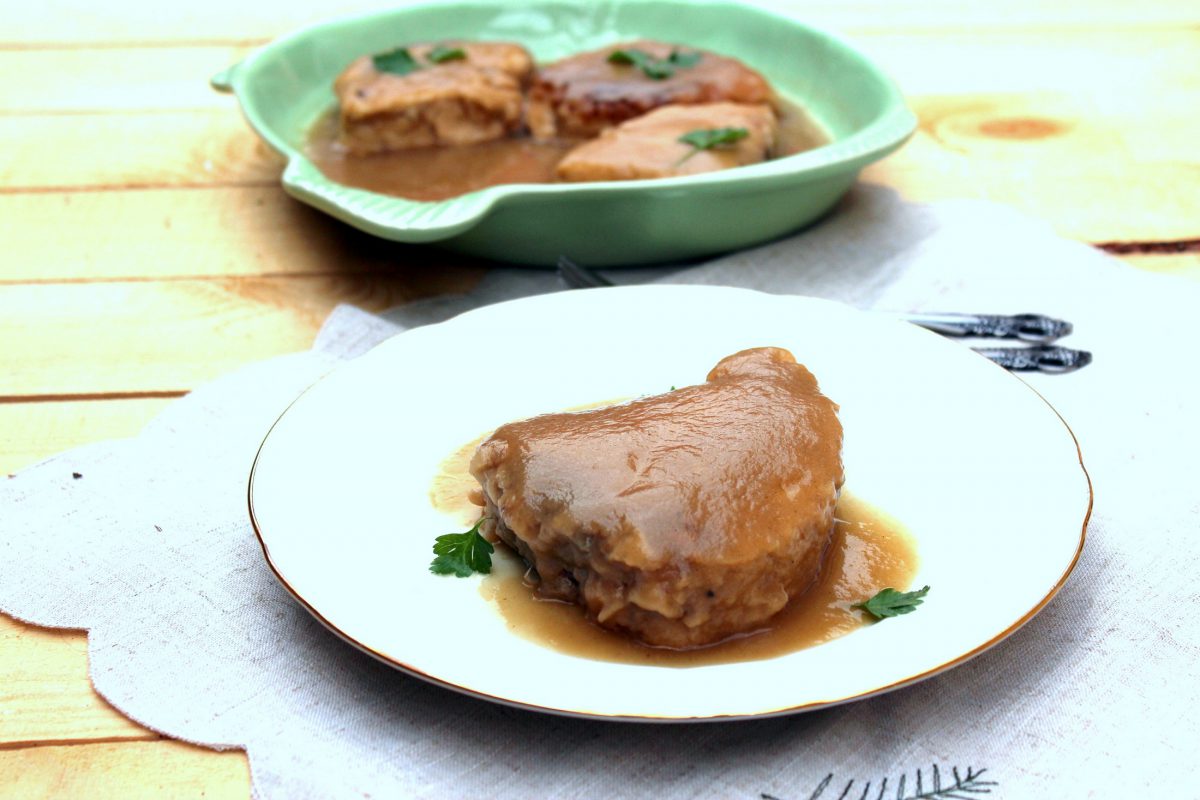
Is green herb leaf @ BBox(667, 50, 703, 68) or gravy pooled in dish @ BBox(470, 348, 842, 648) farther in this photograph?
green herb leaf @ BBox(667, 50, 703, 68)

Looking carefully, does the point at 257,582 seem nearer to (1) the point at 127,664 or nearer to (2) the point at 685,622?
(1) the point at 127,664

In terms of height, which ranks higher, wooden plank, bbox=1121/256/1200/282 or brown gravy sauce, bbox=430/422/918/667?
brown gravy sauce, bbox=430/422/918/667

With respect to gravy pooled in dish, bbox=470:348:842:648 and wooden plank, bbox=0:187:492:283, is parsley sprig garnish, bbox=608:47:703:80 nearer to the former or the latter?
wooden plank, bbox=0:187:492:283

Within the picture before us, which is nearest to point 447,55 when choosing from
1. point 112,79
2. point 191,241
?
point 191,241

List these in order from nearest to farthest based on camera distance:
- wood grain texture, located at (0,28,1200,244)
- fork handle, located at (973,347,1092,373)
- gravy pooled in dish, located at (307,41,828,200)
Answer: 1. fork handle, located at (973,347,1092,373)
2. gravy pooled in dish, located at (307,41,828,200)
3. wood grain texture, located at (0,28,1200,244)

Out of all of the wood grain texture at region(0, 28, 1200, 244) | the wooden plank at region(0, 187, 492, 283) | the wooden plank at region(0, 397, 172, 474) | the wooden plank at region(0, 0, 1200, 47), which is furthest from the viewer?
the wooden plank at region(0, 0, 1200, 47)

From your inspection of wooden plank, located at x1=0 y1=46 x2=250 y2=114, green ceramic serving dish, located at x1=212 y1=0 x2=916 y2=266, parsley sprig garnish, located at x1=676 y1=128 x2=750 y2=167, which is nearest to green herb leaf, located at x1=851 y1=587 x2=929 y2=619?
green ceramic serving dish, located at x1=212 y1=0 x2=916 y2=266

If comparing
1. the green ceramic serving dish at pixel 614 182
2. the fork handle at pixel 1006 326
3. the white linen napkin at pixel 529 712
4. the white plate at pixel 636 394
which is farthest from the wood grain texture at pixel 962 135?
the white plate at pixel 636 394

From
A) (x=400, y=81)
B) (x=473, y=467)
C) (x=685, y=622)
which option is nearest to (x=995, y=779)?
(x=685, y=622)
